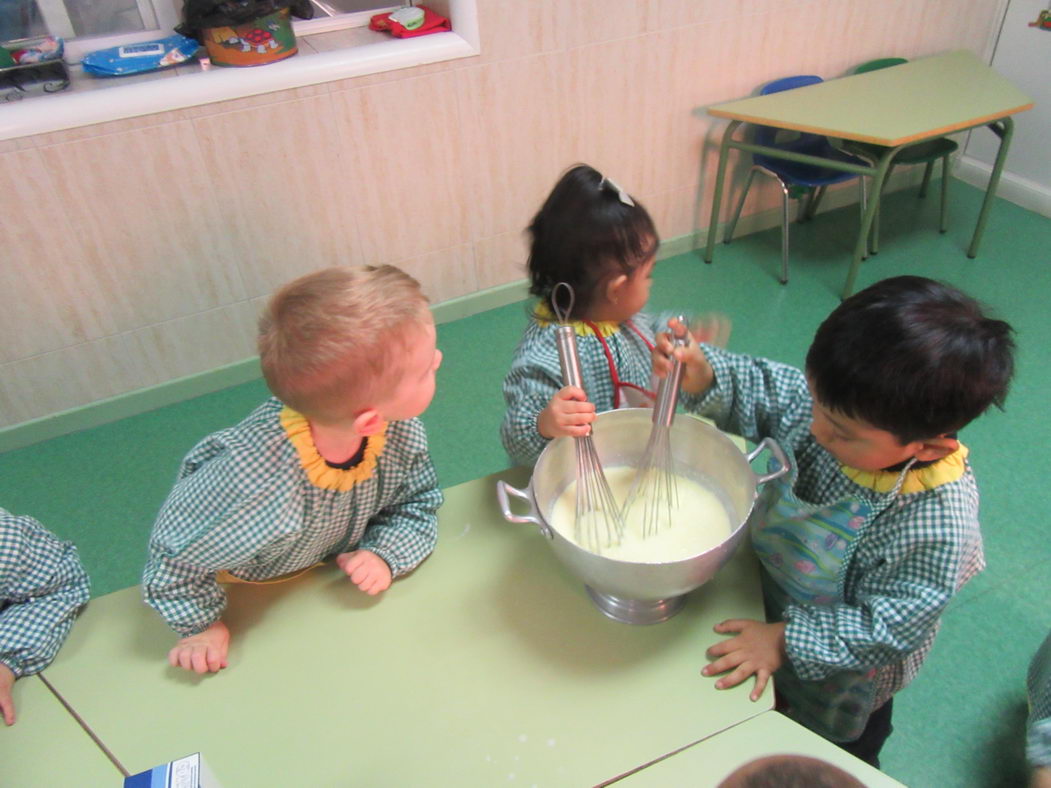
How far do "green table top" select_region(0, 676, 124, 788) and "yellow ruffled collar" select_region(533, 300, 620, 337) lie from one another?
772mm

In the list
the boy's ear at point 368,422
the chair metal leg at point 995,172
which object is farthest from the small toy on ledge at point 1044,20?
the boy's ear at point 368,422

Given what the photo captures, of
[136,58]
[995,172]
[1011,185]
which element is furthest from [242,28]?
[1011,185]

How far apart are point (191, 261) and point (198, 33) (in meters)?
0.60

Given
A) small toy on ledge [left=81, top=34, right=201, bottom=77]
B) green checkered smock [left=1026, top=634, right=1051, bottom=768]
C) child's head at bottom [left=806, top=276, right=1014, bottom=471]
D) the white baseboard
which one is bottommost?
the white baseboard

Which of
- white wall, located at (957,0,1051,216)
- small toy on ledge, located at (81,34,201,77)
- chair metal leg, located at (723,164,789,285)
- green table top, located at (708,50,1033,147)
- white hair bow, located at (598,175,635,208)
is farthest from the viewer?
white wall, located at (957,0,1051,216)

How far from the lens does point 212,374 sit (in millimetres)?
2260

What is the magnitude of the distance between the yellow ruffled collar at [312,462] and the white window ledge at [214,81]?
1327mm

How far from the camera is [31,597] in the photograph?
0.89m

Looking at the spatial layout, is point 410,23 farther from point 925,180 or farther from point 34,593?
point 925,180

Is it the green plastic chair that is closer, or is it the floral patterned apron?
the floral patterned apron

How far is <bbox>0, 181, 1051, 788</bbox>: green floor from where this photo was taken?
1411 mm

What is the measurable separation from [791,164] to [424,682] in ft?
7.51

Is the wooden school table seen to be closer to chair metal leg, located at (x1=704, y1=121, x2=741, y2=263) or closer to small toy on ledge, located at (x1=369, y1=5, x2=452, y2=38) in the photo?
chair metal leg, located at (x1=704, y1=121, x2=741, y2=263)

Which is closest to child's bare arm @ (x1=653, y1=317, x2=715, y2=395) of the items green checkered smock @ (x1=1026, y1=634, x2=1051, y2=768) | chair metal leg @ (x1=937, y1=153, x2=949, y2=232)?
green checkered smock @ (x1=1026, y1=634, x2=1051, y2=768)
